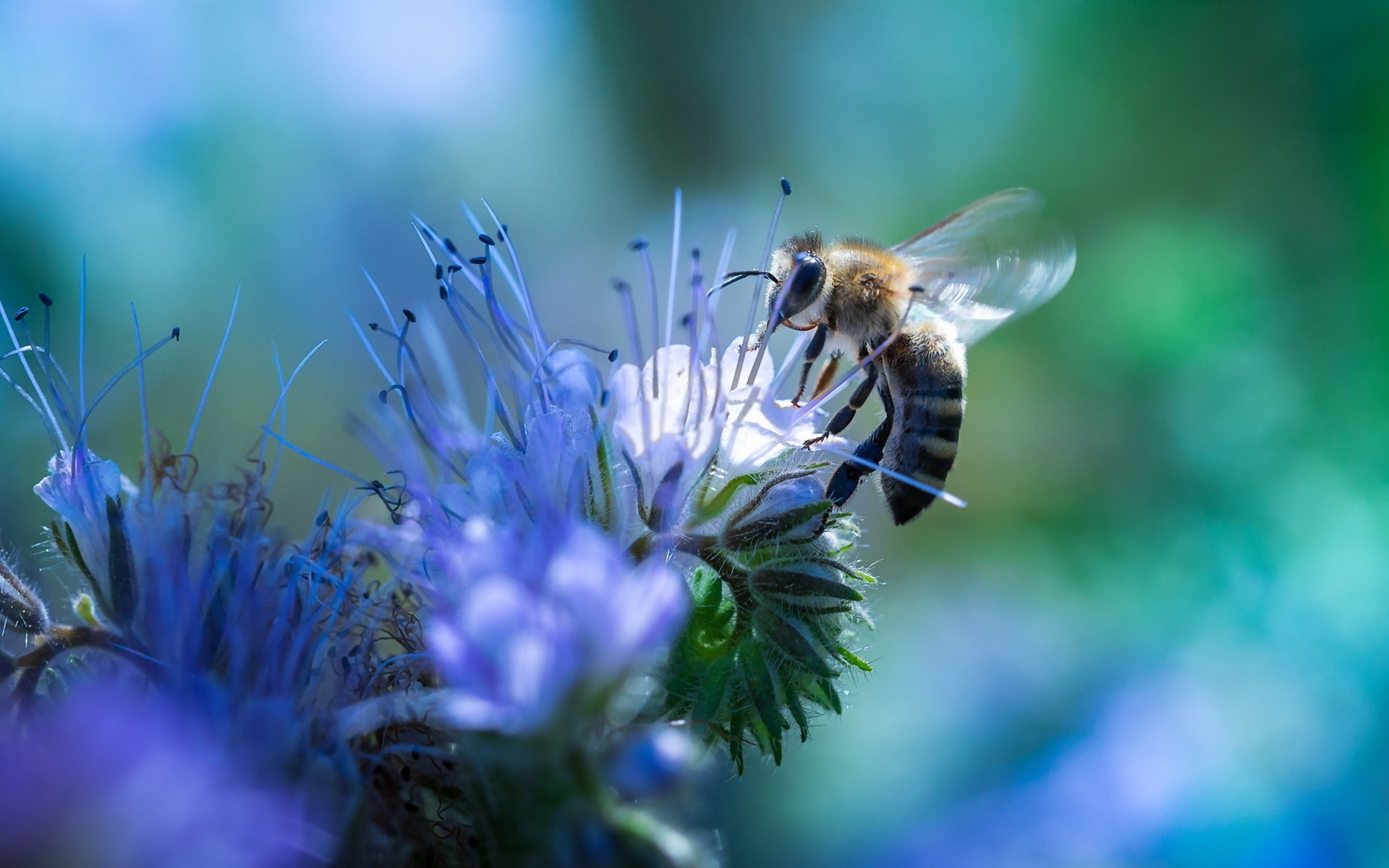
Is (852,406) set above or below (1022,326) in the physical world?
below

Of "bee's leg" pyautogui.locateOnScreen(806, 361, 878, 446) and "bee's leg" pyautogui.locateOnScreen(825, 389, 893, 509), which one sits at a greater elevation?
"bee's leg" pyautogui.locateOnScreen(806, 361, 878, 446)

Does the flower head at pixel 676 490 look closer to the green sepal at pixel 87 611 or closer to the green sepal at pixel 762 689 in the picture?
the green sepal at pixel 762 689

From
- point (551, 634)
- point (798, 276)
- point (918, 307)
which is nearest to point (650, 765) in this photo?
point (551, 634)

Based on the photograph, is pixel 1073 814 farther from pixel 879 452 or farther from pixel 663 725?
pixel 663 725

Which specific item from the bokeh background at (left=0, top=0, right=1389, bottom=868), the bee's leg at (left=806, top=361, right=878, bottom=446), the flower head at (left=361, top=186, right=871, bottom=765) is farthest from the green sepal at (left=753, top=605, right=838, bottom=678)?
the bokeh background at (left=0, top=0, right=1389, bottom=868)

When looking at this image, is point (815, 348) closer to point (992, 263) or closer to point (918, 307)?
point (918, 307)

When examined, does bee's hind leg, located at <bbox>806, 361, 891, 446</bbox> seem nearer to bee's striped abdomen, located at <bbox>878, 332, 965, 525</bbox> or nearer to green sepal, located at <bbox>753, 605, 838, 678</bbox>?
bee's striped abdomen, located at <bbox>878, 332, 965, 525</bbox>
